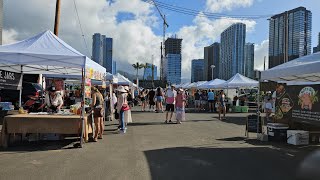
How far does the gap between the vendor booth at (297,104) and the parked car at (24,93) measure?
40.9 feet

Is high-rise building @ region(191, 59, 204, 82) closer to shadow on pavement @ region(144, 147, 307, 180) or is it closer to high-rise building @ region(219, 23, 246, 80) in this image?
high-rise building @ region(219, 23, 246, 80)

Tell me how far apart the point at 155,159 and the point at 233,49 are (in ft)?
181

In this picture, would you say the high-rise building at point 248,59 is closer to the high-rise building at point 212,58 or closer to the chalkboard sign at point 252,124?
the high-rise building at point 212,58

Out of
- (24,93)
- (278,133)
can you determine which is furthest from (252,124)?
(24,93)

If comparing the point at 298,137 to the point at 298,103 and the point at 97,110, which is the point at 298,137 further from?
the point at 97,110

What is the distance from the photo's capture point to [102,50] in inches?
1786

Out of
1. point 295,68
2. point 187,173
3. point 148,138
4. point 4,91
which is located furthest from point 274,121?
point 4,91

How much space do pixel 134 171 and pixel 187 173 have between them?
3.68 feet

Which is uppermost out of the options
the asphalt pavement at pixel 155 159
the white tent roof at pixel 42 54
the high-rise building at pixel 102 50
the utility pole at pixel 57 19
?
the high-rise building at pixel 102 50

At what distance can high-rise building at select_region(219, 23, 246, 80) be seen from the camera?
55.9 metres

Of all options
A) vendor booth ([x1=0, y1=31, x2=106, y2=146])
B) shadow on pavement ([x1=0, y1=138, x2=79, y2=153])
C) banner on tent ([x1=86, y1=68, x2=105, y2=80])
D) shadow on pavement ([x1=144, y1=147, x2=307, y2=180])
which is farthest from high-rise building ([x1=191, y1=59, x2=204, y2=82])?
shadow on pavement ([x1=144, y1=147, x2=307, y2=180])

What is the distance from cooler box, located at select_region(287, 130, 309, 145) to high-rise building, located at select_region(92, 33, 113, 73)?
99.1ft

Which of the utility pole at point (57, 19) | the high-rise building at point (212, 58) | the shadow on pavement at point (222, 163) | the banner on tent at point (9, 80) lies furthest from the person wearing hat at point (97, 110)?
the high-rise building at point (212, 58)

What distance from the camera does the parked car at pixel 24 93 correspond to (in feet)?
58.7
